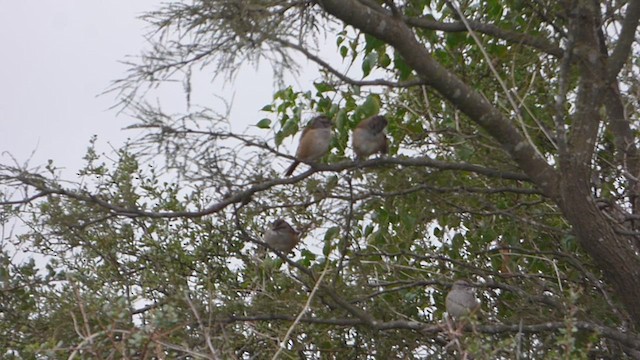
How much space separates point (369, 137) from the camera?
6543mm

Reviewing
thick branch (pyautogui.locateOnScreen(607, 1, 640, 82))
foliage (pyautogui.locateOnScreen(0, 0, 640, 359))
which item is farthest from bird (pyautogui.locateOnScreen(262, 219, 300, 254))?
thick branch (pyautogui.locateOnScreen(607, 1, 640, 82))

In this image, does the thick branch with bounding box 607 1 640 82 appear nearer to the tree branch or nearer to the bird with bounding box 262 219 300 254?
the tree branch

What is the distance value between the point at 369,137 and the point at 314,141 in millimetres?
359

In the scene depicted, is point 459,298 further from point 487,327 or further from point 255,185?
point 255,185

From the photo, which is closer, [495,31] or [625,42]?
[625,42]

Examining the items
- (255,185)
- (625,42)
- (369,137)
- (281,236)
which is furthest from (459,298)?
(625,42)

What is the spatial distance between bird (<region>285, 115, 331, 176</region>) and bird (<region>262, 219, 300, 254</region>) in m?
0.56

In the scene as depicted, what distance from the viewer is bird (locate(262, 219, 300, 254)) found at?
6.77m

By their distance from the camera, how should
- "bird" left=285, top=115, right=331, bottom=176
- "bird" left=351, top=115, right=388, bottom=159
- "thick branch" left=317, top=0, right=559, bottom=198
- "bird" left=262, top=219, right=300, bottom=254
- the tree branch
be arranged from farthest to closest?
"bird" left=262, top=219, right=300, bottom=254 < "bird" left=351, top=115, right=388, bottom=159 < "bird" left=285, top=115, right=331, bottom=176 < the tree branch < "thick branch" left=317, top=0, right=559, bottom=198

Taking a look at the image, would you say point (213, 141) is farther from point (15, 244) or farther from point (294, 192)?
point (15, 244)

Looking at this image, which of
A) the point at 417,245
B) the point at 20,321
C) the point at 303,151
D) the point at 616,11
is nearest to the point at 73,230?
the point at 20,321

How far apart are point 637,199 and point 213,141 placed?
98.0 inches

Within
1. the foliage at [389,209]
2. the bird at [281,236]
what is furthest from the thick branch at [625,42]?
the bird at [281,236]

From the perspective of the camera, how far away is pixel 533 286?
20.6 ft
